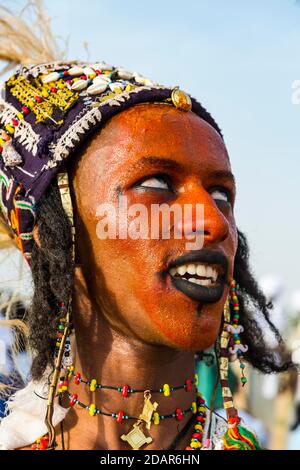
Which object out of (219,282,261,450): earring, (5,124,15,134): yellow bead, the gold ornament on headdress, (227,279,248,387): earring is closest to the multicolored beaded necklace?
(219,282,261,450): earring

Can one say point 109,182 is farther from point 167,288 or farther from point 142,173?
point 167,288

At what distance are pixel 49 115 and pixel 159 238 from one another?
2.47 feet

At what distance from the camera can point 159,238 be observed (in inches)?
Result: 96.4

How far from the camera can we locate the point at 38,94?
2877mm

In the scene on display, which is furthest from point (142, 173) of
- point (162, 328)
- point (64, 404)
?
point (64, 404)

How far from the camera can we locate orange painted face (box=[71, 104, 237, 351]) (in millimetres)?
2441

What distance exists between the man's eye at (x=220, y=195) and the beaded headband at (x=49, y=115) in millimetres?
360

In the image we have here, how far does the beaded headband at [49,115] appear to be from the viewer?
2.66 meters

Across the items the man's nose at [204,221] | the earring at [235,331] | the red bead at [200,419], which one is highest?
the man's nose at [204,221]

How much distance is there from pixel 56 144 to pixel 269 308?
4.35ft

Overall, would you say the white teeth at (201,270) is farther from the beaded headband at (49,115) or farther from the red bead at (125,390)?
the beaded headband at (49,115)

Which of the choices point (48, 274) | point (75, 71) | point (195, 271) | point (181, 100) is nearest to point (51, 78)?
point (75, 71)

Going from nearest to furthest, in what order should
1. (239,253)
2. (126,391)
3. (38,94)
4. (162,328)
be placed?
(162,328)
(126,391)
(38,94)
(239,253)

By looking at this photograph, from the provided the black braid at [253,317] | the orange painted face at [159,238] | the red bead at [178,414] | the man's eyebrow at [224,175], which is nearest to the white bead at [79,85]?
the orange painted face at [159,238]
